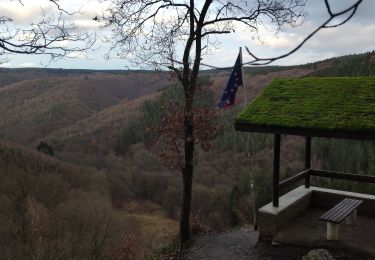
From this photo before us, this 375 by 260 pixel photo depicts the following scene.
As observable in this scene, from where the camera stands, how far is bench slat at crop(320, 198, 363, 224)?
802 cm

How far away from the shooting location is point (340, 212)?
8375mm

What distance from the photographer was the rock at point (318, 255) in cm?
800

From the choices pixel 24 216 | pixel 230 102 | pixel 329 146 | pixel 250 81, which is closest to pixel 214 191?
pixel 329 146

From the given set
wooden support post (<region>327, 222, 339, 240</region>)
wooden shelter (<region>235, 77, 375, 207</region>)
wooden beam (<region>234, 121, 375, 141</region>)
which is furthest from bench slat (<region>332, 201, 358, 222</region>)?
wooden beam (<region>234, 121, 375, 141</region>)

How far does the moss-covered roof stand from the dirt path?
91.0 inches

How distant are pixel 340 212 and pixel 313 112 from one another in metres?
2.01

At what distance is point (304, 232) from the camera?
910cm

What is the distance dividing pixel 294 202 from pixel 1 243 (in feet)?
83.8

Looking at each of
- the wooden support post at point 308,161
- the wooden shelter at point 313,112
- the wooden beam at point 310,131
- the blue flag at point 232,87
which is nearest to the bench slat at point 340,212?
the wooden shelter at point 313,112

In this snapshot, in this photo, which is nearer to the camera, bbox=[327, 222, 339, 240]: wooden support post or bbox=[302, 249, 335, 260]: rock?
bbox=[302, 249, 335, 260]: rock

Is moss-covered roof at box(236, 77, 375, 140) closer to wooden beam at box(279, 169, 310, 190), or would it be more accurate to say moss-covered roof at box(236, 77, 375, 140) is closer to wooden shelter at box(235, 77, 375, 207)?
wooden shelter at box(235, 77, 375, 207)

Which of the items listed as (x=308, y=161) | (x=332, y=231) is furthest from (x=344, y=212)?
(x=308, y=161)

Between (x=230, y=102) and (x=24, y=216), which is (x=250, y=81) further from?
(x=230, y=102)

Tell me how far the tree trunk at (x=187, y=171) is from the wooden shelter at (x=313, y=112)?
1.50 m
